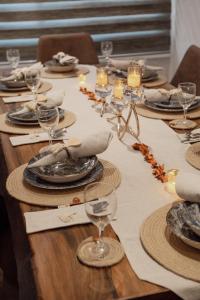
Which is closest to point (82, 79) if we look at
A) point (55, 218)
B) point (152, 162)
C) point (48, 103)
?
point (48, 103)

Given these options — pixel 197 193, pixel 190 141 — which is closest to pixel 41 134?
pixel 190 141

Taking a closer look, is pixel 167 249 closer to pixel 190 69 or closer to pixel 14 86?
pixel 14 86

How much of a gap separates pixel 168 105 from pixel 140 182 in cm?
70

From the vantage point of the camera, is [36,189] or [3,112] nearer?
[36,189]

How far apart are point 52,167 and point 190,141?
21.3 inches

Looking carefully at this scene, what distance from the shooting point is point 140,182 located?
1295 millimetres

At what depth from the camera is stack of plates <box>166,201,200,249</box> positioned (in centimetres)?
94

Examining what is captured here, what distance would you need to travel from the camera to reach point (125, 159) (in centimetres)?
146

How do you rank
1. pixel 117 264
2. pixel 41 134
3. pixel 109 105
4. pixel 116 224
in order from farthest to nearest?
pixel 109 105 → pixel 41 134 → pixel 116 224 → pixel 117 264

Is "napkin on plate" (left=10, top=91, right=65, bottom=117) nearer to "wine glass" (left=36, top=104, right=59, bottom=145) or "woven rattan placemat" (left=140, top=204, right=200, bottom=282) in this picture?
"wine glass" (left=36, top=104, right=59, bottom=145)

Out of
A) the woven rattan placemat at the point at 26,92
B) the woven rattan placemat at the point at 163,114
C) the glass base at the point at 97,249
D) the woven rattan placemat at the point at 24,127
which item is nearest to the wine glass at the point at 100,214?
the glass base at the point at 97,249

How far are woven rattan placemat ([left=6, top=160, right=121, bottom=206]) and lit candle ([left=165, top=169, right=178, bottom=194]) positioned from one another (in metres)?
0.14

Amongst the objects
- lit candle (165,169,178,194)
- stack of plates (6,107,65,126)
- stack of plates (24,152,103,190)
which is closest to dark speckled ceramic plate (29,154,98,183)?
stack of plates (24,152,103,190)

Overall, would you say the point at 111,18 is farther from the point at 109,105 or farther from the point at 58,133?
the point at 58,133
